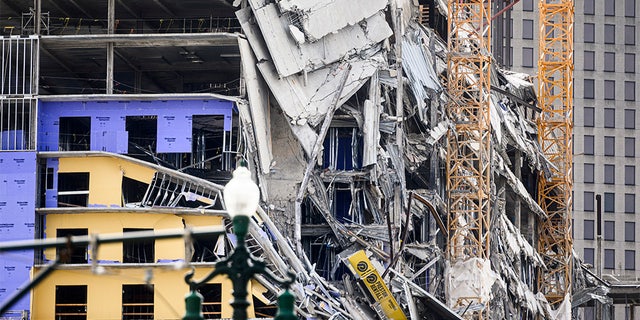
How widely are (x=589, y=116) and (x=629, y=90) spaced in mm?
5518

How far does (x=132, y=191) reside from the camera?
79125 millimetres

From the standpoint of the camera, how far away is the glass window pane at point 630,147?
181625 mm

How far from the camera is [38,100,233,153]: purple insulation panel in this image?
77250mm

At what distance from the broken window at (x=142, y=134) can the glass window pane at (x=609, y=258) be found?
4083 inches

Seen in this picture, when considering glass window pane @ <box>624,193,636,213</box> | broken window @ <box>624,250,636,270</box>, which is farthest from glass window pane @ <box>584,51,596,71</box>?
broken window @ <box>624,250,636,270</box>

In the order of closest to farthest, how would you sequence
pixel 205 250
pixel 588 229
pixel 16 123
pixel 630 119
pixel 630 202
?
pixel 205 250
pixel 16 123
pixel 588 229
pixel 630 202
pixel 630 119

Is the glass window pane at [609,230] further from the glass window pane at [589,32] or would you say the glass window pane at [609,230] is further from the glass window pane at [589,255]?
the glass window pane at [589,32]

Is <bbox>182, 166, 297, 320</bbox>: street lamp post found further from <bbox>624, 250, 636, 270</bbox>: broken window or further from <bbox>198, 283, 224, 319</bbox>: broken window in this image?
<bbox>624, 250, 636, 270</bbox>: broken window

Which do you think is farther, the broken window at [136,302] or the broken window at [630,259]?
the broken window at [630,259]

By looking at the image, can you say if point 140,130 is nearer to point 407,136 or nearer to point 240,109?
point 240,109

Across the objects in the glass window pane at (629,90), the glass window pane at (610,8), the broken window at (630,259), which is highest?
the glass window pane at (610,8)

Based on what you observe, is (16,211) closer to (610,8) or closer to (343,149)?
(343,149)

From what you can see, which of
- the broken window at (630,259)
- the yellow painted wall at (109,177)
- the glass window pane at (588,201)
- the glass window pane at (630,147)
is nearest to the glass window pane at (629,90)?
the glass window pane at (630,147)

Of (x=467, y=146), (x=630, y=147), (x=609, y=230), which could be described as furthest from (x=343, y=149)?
(x=630, y=147)
